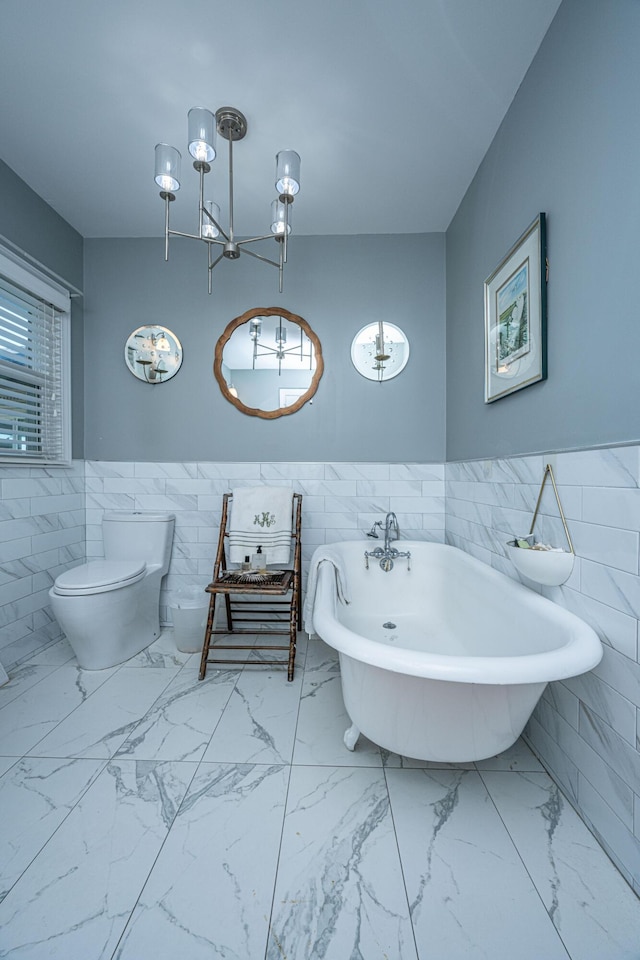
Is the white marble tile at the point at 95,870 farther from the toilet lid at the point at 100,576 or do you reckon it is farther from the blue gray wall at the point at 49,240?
the blue gray wall at the point at 49,240

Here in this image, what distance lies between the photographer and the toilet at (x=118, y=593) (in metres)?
2.03

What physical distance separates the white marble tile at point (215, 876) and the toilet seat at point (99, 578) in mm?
1019

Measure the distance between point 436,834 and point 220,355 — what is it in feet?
8.24

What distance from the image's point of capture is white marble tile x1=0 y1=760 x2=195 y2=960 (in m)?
0.92

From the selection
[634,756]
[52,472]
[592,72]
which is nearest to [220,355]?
[52,472]

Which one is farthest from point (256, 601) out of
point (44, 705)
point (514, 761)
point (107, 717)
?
point (514, 761)

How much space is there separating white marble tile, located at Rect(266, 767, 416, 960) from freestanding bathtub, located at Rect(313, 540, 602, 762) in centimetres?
21

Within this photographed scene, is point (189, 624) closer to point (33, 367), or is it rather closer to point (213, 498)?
point (213, 498)

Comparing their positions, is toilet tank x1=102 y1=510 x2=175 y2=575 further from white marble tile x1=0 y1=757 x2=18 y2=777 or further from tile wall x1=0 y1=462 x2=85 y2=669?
white marble tile x1=0 y1=757 x2=18 y2=777

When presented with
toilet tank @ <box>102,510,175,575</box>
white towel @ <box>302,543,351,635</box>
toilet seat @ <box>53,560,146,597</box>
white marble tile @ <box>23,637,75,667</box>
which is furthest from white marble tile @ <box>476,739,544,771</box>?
white marble tile @ <box>23,637,75,667</box>

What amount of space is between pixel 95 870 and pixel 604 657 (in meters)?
1.44

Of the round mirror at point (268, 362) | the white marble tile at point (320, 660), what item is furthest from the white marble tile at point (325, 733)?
the round mirror at point (268, 362)

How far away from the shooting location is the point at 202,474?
2.72 meters

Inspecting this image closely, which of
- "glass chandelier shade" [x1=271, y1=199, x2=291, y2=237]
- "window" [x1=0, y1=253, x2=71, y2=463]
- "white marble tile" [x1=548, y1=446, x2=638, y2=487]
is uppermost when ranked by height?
"glass chandelier shade" [x1=271, y1=199, x2=291, y2=237]
